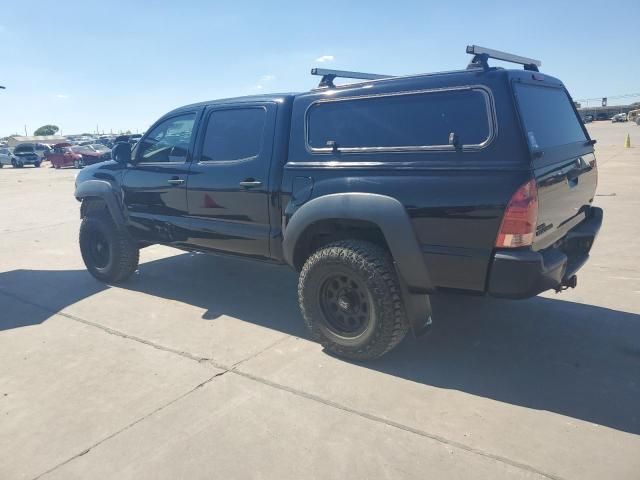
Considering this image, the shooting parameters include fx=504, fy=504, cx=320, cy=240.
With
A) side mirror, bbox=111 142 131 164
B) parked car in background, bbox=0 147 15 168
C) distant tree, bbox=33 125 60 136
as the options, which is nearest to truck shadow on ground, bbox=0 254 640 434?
side mirror, bbox=111 142 131 164

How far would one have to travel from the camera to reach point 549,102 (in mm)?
3609

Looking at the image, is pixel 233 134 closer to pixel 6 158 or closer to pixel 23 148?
pixel 23 148

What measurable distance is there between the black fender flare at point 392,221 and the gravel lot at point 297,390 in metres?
0.71

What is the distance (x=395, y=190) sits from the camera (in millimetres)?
3254

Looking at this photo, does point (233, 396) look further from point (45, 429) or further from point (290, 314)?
point (290, 314)

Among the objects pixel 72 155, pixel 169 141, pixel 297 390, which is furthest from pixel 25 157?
pixel 297 390

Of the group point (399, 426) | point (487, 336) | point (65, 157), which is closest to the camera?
point (399, 426)

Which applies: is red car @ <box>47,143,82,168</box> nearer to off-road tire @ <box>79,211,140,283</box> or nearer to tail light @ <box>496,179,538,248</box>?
off-road tire @ <box>79,211,140,283</box>

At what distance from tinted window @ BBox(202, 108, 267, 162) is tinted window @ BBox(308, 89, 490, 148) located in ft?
1.92

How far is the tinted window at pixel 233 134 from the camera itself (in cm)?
420

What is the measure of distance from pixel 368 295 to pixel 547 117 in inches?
68.4

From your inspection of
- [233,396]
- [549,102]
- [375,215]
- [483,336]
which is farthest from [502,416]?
[549,102]

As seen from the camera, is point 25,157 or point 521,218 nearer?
point 521,218

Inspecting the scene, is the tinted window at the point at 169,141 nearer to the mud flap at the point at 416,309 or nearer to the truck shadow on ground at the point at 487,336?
the truck shadow on ground at the point at 487,336
